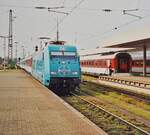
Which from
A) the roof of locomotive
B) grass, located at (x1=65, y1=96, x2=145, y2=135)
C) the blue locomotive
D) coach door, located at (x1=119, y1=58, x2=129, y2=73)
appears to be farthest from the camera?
coach door, located at (x1=119, y1=58, x2=129, y2=73)

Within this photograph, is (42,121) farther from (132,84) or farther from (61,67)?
(132,84)

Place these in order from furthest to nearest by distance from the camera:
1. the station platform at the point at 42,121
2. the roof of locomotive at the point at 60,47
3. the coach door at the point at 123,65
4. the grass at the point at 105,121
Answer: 1. the coach door at the point at 123,65
2. the roof of locomotive at the point at 60,47
3. the grass at the point at 105,121
4. the station platform at the point at 42,121

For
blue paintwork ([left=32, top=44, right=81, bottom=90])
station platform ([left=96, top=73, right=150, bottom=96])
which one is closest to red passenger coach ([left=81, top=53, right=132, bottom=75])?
station platform ([left=96, top=73, right=150, bottom=96])

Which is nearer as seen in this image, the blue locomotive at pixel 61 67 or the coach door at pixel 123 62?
the blue locomotive at pixel 61 67

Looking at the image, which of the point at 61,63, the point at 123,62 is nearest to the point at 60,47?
the point at 61,63

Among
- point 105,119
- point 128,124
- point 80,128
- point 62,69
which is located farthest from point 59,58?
point 80,128

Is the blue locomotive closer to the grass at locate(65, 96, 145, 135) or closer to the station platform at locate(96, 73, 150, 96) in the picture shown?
the grass at locate(65, 96, 145, 135)

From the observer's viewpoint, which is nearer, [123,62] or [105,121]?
[105,121]

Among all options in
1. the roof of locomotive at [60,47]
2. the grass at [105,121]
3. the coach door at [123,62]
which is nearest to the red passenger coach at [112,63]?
the coach door at [123,62]

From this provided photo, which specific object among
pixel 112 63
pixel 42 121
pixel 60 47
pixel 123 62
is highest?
pixel 60 47

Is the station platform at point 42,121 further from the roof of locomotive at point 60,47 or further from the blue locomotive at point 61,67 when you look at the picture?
the roof of locomotive at point 60,47

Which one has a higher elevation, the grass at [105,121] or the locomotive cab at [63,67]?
the locomotive cab at [63,67]

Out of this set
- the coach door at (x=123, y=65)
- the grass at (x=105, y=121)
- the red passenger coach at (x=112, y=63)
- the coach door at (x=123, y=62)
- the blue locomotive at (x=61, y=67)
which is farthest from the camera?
the coach door at (x=123, y=65)

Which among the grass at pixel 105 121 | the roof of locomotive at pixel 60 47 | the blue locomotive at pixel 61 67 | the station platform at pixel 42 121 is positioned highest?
the roof of locomotive at pixel 60 47
